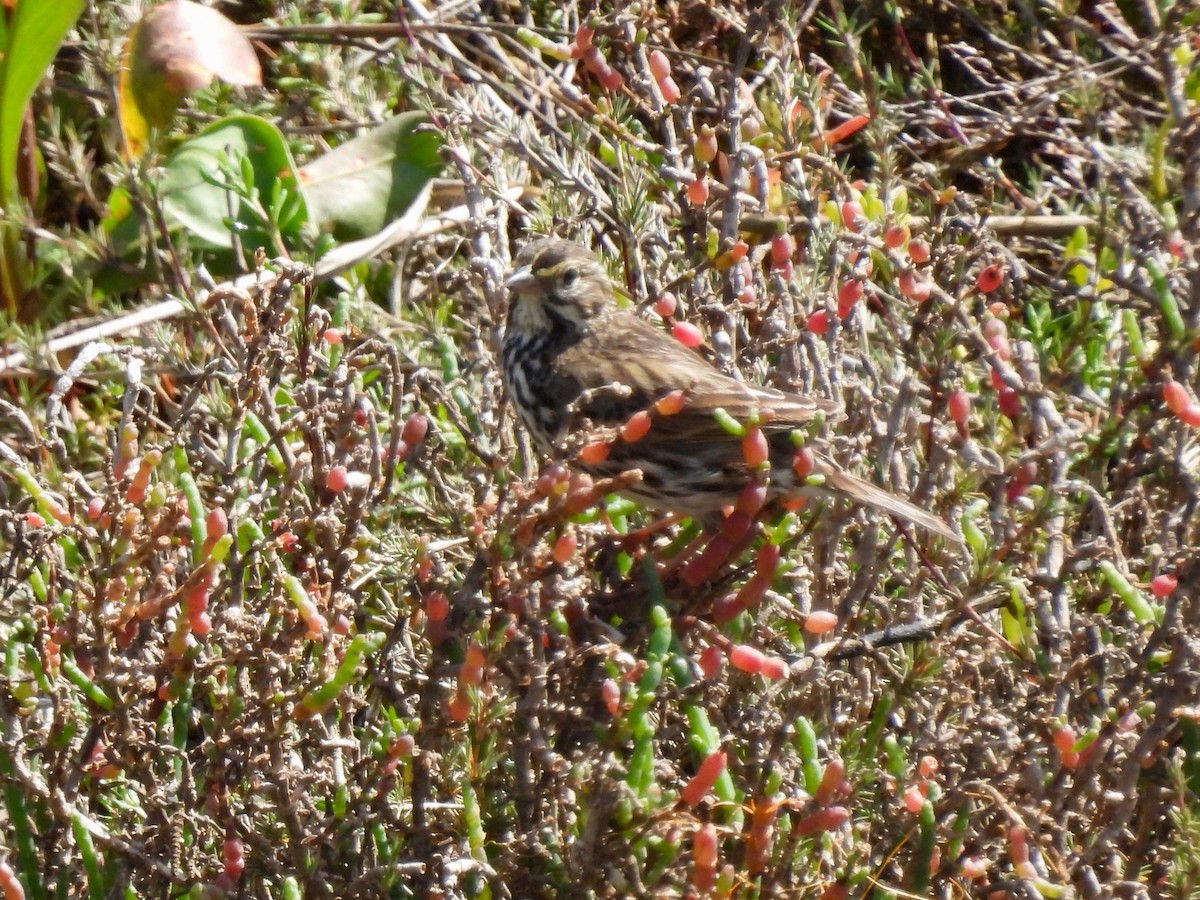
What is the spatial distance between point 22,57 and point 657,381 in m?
2.00

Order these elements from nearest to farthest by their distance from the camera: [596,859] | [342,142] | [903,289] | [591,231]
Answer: [596,859]
[903,289]
[591,231]
[342,142]

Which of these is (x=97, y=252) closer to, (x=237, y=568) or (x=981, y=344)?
(x=237, y=568)

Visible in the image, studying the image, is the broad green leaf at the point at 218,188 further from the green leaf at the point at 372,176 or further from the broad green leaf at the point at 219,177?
the green leaf at the point at 372,176

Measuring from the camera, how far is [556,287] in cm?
343

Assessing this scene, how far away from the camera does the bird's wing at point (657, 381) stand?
103 inches

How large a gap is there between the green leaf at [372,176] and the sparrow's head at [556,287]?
3.50 feet

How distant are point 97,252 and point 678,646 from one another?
2.57 meters

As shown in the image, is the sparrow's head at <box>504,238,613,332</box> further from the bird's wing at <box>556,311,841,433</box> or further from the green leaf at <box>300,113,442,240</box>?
the green leaf at <box>300,113,442,240</box>

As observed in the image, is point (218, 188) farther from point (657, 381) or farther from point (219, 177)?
point (657, 381)

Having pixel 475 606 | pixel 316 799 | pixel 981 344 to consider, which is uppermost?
pixel 981 344

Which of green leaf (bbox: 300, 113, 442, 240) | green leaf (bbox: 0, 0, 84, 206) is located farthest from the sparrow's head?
green leaf (bbox: 0, 0, 84, 206)

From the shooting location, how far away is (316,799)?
2.45 metres

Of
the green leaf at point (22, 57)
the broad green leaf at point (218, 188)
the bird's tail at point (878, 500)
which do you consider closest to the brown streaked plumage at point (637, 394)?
the bird's tail at point (878, 500)

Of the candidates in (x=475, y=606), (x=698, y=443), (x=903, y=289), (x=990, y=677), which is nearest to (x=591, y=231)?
(x=698, y=443)
